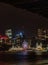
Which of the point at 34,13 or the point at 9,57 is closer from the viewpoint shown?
the point at 9,57

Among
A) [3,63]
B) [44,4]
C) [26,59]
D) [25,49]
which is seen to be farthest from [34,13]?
[3,63]

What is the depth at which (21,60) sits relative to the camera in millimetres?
1940

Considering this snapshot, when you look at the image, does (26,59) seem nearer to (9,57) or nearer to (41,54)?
(9,57)

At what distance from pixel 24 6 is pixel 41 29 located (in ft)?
1.65

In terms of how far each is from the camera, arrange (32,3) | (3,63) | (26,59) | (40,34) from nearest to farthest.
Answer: (3,63) < (26,59) < (32,3) < (40,34)

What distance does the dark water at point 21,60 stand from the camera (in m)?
1.82

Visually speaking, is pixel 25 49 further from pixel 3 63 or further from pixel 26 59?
pixel 3 63

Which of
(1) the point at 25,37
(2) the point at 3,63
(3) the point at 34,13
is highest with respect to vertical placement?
(3) the point at 34,13

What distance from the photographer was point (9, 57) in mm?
1974

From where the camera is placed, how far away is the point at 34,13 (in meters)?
2.54

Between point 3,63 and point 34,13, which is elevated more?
point 34,13

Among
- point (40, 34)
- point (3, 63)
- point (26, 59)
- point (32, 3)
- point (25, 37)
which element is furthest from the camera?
point (25, 37)

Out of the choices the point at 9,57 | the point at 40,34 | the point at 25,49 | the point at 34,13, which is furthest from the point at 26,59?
the point at 34,13

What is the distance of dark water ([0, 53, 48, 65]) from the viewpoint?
1821 mm
